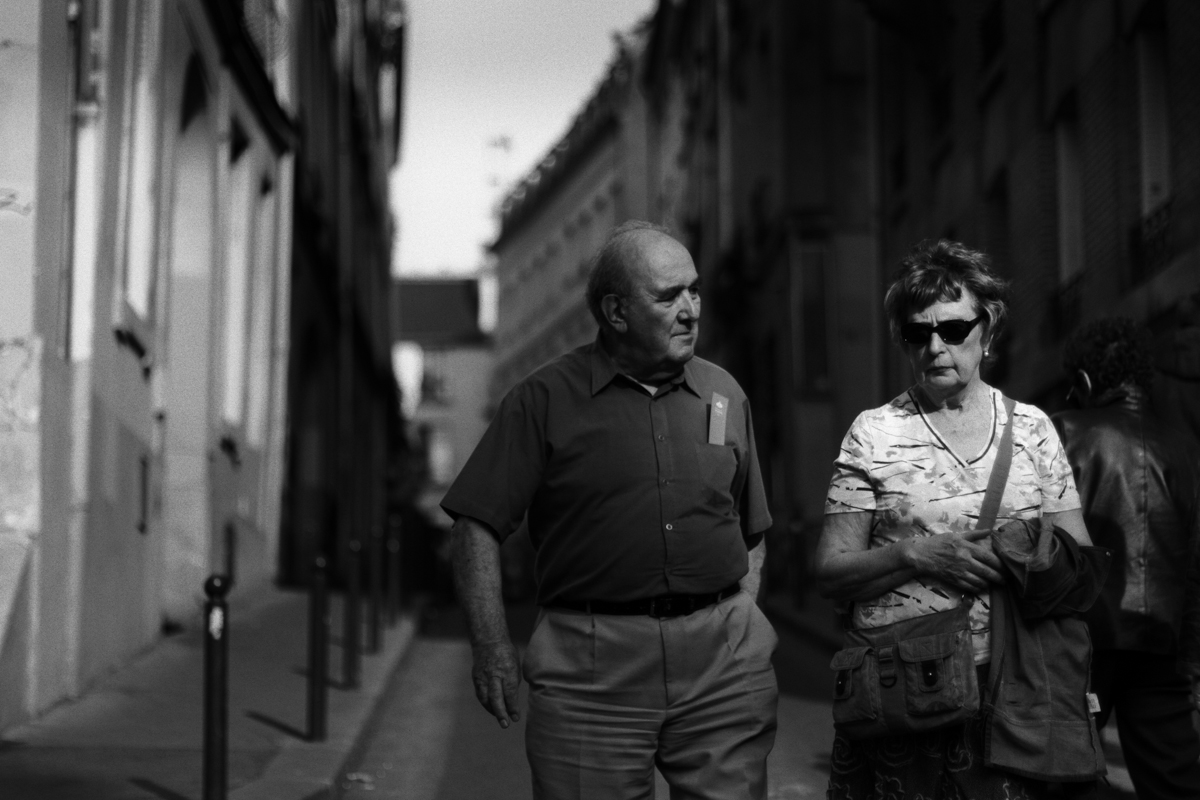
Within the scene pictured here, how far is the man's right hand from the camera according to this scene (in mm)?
4348

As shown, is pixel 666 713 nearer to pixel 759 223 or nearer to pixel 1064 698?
pixel 1064 698

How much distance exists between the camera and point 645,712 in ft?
14.3

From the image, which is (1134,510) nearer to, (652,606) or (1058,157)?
(652,606)

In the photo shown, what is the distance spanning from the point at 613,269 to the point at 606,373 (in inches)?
10.1

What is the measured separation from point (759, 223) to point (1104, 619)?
27.1 metres

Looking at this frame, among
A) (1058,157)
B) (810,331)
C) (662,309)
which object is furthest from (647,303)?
(810,331)

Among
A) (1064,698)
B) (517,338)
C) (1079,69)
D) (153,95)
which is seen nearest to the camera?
(1064,698)

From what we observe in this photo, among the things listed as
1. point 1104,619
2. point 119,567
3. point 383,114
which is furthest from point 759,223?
point 1104,619

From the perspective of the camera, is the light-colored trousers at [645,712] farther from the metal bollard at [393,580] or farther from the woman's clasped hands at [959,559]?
the metal bollard at [393,580]

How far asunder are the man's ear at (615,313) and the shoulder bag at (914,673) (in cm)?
94

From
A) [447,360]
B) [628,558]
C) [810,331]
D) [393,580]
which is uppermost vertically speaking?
[447,360]

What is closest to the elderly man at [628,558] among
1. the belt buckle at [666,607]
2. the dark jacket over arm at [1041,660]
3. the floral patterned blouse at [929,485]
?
the belt buckle at [666,607]

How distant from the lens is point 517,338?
238 feet

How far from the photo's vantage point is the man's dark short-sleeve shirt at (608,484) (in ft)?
14.5
